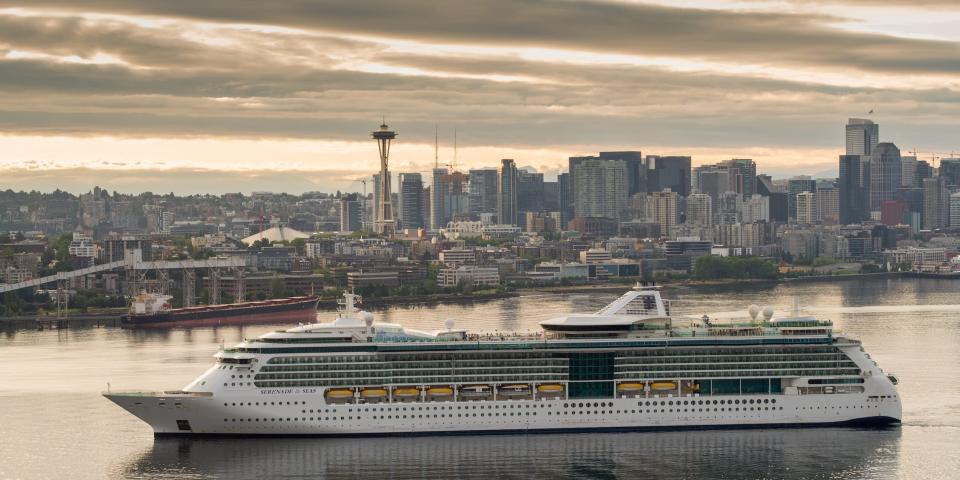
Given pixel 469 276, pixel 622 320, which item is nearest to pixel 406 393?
pixel 622 320

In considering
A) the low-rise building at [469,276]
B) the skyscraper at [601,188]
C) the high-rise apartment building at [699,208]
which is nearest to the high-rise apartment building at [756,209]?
the high-rise apartment building at [699,208]

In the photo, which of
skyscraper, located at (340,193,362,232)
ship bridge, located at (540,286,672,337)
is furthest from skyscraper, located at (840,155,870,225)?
ship bridge, located at (540,286,672,337)

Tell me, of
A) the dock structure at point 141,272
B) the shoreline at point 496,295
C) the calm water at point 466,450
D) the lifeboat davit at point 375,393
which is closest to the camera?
the calm water at point 466,450

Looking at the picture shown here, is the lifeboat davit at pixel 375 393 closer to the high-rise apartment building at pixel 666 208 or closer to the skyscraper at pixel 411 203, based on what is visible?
the high-rise apartment building at pixel 666 208

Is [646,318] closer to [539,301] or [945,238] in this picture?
[539,301]

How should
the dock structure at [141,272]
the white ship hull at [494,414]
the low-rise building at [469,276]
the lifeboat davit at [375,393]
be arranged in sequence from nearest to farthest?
the white ship hull at [494,414] → the lifeboat davit at [375,393] → the dock structure at [141,272] → the low-rise building at [469,276]

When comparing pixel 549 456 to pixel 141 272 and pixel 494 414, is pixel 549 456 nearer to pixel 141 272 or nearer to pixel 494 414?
pixel 494 414
